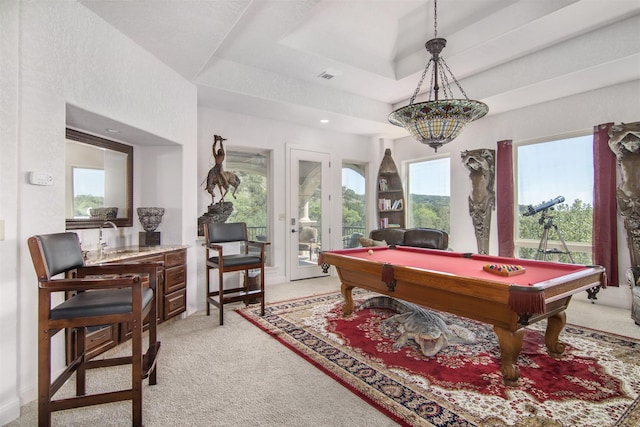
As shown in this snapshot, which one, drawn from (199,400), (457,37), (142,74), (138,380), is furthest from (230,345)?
(457,37)

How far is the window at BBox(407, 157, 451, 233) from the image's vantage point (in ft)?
19.7

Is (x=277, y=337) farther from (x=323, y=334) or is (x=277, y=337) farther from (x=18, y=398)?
(x=18, y=398)

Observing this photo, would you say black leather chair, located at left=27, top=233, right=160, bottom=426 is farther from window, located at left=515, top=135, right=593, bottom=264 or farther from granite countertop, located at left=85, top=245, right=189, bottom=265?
window, located at left=515, top=135, right=593, bottom=264

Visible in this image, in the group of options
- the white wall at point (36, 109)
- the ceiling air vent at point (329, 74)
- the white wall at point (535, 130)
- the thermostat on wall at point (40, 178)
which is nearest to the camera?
the white wall at point (36, 109)

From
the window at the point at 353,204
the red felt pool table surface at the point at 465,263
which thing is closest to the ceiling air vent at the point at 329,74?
the window at the point at 353,204

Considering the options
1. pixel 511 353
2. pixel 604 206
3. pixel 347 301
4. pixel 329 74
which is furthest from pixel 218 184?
pixel 604 206

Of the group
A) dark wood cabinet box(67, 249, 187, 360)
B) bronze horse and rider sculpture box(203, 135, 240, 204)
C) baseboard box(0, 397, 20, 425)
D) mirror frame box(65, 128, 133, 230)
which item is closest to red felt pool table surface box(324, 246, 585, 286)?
dark wood cabinet box(67, 249, 187, 360)

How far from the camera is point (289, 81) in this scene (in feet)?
15.2

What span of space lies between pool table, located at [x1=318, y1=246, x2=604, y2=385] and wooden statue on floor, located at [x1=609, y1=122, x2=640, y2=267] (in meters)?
1.94

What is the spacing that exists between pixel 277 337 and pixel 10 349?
6.13 ft

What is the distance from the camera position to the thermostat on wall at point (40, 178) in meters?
2.14

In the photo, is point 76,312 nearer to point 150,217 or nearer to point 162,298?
point 162,298

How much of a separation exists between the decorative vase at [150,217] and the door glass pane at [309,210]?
250 cm

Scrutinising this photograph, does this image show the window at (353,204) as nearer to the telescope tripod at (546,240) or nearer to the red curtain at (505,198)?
the red curtain at (505,198)
